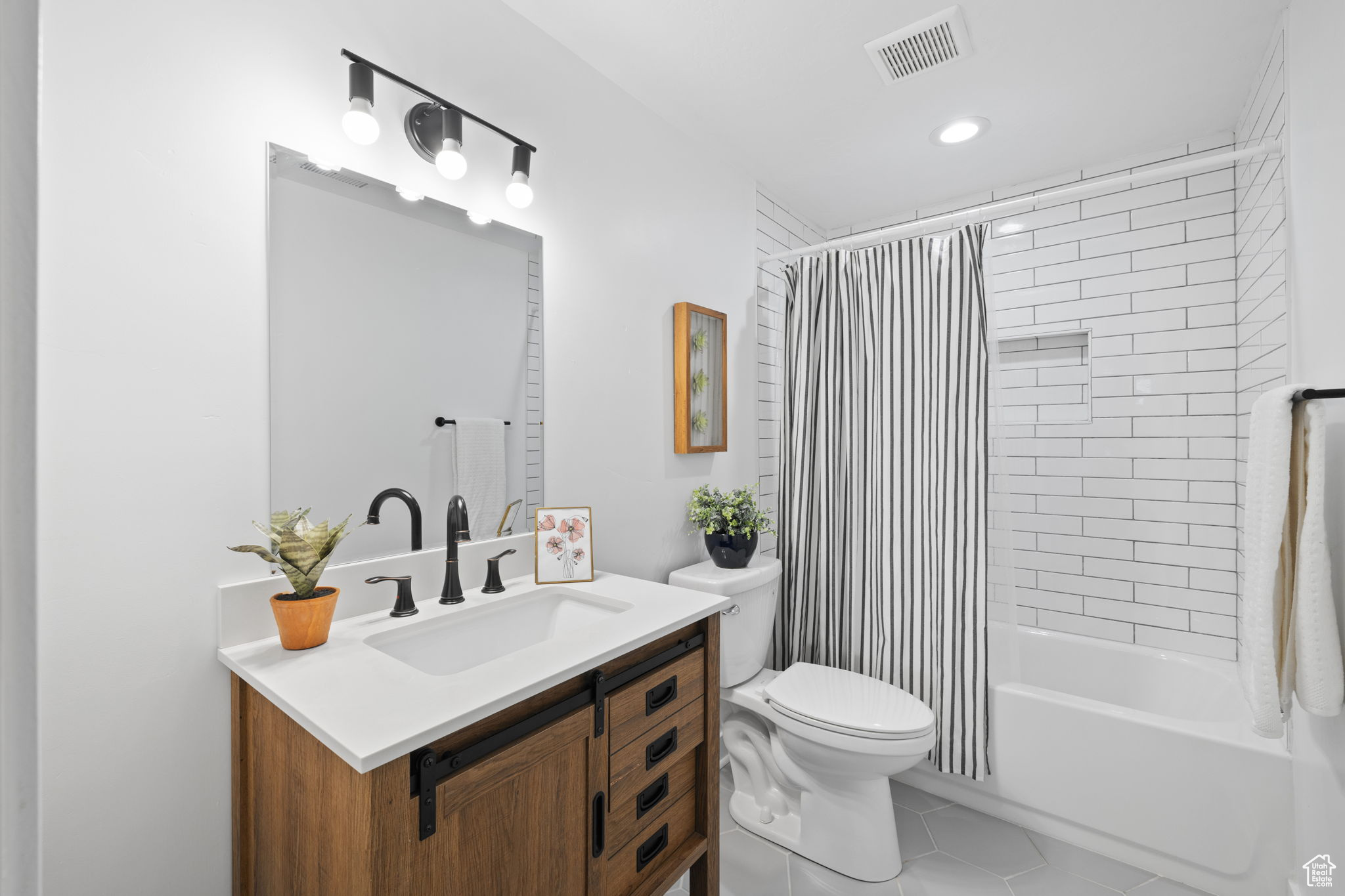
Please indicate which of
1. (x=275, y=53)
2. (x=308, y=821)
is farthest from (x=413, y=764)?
(x=275, y=53)

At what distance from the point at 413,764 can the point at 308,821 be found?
232 mm

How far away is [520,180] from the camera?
1539mm

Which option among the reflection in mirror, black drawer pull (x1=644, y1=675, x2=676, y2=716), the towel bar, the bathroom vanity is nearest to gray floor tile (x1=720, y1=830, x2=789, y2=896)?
the bathroom vanity

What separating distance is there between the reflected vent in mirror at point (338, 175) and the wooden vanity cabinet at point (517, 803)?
3.30 ft

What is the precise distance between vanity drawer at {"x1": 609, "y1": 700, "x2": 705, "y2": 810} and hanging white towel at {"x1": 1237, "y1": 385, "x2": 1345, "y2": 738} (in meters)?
1.19

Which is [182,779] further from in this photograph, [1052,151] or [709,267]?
[1052,151]

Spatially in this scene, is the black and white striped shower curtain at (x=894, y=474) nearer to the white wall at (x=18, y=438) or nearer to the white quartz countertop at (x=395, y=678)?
the white quartz countertop at (x=395, y=678)

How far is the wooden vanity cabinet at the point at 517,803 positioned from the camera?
86 cm

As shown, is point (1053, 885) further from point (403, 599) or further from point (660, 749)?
point (403, 599)

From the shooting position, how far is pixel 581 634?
122cm

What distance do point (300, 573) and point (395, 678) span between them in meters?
0.29

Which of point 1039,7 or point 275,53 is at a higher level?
point 1039,7

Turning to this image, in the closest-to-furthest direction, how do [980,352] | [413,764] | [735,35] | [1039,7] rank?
[413,764] < [1039,7] < [735,35] < [980,352]

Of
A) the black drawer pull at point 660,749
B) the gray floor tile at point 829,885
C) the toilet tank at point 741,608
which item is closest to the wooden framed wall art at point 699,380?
the toilet tank at point 741,608
